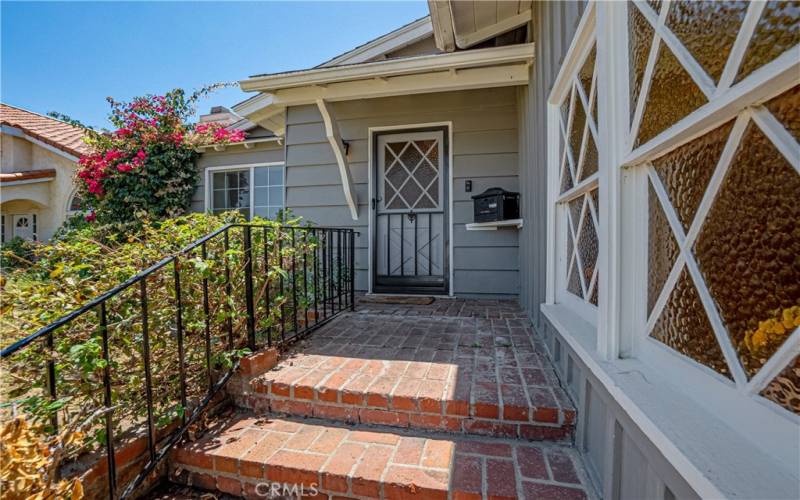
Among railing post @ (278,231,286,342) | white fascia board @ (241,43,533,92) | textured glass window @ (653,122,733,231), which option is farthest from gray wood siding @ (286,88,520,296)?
textured glass window @ (653,122,733,231)

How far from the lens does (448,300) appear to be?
12.6 feet

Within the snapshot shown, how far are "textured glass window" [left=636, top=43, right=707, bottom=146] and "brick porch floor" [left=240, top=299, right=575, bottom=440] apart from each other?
1.18 m

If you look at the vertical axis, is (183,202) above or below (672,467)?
above

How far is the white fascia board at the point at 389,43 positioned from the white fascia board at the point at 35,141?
8.03 m

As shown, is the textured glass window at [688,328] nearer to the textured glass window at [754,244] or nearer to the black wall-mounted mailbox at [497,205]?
the textured glass window at [754,244]

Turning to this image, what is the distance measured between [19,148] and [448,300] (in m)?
11.6

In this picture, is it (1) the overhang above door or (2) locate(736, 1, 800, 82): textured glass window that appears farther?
(1) the overhang above door

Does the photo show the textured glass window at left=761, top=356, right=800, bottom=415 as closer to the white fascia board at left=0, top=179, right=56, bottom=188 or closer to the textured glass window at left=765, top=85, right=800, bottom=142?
the textured glass window at left=765, top=85, right=800, bottom=142

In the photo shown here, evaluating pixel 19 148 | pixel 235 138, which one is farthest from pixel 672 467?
pixel 19 148

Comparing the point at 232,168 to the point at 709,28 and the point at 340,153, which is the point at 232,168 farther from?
the point at 709,28

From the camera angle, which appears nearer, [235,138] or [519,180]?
[519,180]

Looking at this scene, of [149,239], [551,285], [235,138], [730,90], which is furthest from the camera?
[235,138]

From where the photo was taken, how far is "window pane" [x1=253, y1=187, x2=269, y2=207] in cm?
560

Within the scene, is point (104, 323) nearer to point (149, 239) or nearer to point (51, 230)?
point (149, 239)
